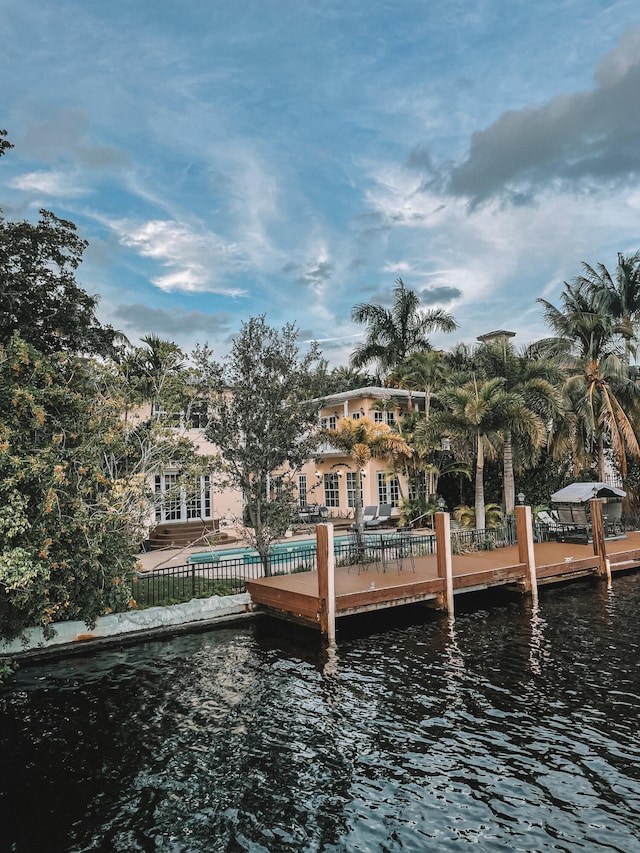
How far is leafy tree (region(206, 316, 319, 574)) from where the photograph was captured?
598 inches

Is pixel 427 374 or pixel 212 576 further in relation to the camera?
pixel 427 374

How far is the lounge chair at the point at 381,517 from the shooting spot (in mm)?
25203

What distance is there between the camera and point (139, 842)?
5371 millimetres

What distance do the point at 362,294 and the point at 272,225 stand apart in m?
18.0

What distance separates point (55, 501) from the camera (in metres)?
10.1

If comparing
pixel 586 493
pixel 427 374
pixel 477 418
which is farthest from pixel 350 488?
pixel 586 493

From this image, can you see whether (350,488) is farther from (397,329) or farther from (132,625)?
(132,625)

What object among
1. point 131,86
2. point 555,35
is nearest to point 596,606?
point 555,35

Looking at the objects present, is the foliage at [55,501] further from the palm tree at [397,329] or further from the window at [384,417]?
the palm tree at [397,329]

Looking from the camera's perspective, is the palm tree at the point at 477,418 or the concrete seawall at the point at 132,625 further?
the palm tree at the point at 477,418

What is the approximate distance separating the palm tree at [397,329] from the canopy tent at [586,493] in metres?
17.7

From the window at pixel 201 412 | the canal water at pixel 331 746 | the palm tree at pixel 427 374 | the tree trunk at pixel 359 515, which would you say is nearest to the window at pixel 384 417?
the palm tree at pixel 427 374

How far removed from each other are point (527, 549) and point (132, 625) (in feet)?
35.9

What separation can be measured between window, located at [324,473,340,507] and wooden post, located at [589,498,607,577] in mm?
15304
